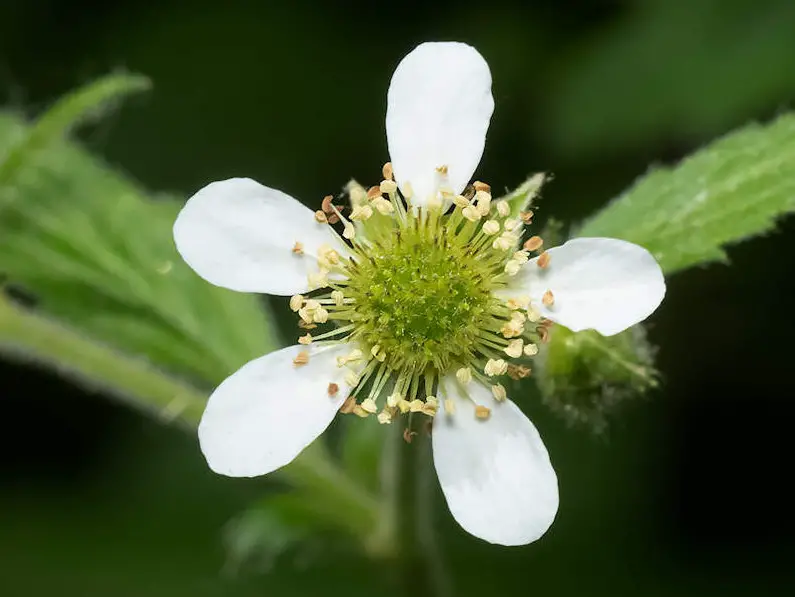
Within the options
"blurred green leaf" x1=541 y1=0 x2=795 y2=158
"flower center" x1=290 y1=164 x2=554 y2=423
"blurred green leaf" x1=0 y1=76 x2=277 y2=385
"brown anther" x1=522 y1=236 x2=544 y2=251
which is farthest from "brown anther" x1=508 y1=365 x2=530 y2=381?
"blurred green leaf" x1=541 y1=0 x2=795 y2=158

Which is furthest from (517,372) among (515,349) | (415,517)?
(415,517)

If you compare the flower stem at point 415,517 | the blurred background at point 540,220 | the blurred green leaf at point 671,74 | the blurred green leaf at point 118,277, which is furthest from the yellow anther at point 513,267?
the blurred green leaf at point 671,74

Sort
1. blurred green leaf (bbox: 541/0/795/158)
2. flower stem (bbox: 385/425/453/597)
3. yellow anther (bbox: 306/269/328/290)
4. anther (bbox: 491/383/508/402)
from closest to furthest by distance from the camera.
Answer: anther (bbox: 491/383/508/402) < yellow anther (bbox: 306/269/328/290) < flower stem (bbox: 385/425/453/597) < blurred green leaf (bbox: 541/0/795/158)

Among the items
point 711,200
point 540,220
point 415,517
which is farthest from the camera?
point 540,220

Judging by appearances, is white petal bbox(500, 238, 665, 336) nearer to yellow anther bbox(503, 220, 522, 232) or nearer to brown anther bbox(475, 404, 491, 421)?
yellow anther bbox(503, 220, 522, 232)

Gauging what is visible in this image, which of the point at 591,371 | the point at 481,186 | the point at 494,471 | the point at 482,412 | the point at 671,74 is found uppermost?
the point at 671,74

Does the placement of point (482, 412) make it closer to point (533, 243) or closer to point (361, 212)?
point (533, 243)

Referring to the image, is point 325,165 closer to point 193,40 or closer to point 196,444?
point 193,40
